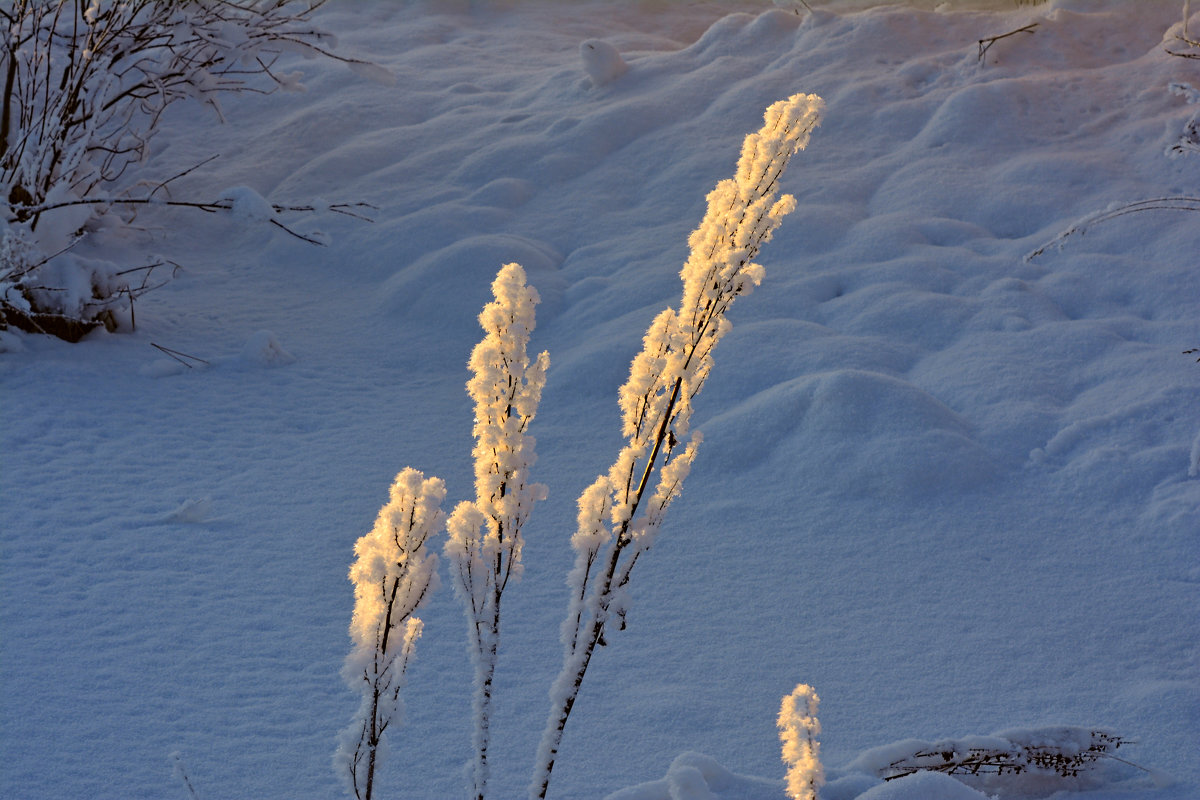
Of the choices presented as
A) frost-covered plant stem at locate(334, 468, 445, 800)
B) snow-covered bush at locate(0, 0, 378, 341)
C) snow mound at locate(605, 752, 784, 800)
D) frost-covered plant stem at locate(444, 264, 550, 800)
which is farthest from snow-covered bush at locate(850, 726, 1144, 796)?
snow-covered bush at locate(0, 0, 378, 341)

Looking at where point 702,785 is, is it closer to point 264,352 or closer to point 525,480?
point 525,480

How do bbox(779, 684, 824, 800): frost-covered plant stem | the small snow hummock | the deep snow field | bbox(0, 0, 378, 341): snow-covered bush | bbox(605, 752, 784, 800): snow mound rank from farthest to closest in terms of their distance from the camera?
1. the small snow hummock
2. bbox(0, 0, 378, 341): snow-covered bush
3. the deep snow field
4. bbox(605, 752, 784, 800): snow mound
5. bbox(779, 684, 824, 800): frost-covered plant stem

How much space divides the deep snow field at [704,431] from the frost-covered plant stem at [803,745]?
0.54 metres

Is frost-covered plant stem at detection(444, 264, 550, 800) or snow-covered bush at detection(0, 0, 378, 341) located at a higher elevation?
snow-covered bush at detection(0, 0, 378, 341)

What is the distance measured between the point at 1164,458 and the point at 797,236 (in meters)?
2.24

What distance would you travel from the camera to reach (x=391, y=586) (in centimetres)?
133

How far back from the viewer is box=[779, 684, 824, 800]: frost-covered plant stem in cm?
122

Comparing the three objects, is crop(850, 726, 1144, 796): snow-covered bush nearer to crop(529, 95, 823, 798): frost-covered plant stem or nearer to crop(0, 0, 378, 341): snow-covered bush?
crop(529, 95, 823, 798): frost-covered plant stem

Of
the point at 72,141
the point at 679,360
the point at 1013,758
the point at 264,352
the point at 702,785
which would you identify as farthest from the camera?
the point at 72,141

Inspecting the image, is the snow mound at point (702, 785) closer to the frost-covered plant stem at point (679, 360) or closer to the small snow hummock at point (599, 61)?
the frost-covered plant stem at point (679, 360)

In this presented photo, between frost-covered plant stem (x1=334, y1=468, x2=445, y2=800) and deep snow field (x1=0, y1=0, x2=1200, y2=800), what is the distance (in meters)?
0.72

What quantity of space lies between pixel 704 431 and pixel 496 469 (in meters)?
2.31

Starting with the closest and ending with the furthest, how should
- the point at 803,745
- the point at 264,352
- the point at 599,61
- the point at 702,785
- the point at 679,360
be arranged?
the point at 803,745
the point at 679,360
the point at 702,785
the point at 264,352
the point at 599,61

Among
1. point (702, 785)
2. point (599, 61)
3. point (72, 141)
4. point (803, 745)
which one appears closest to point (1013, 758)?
point (702, 785)
